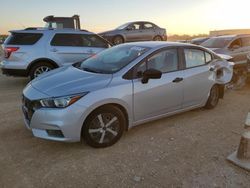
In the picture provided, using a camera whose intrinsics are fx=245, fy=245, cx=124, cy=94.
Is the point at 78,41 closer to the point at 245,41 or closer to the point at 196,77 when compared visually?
the point at 196,77

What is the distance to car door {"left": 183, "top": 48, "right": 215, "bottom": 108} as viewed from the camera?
15.5 feet

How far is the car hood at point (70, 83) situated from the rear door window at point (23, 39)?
144 inches

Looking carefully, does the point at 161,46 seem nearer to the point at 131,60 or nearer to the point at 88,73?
the point at 131,60

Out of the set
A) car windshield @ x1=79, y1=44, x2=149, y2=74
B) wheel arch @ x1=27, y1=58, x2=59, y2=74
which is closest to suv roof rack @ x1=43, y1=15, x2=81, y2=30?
wheel arch @ x1=27, y1=58, x2=59, y2=74

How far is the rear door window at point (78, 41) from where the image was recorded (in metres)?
7.71

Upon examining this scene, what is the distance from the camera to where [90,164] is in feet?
11.0

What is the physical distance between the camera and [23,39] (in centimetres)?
725

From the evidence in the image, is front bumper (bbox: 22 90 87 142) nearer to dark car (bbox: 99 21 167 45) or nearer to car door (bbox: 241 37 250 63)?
car door (bbox: 241 37 250 63)

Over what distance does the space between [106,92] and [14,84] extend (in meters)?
5.86

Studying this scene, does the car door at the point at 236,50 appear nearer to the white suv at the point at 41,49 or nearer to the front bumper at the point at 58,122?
the white suv at the point at 41,49

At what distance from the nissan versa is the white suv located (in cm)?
310

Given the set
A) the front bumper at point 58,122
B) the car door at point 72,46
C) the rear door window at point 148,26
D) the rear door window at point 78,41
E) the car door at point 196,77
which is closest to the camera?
the front bumper at point 58,122

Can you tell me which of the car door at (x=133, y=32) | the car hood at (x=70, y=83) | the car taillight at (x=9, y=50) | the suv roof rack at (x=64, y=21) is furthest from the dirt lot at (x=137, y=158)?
the car door at (x=133, y=32)

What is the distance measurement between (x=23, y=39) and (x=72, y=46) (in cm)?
147
